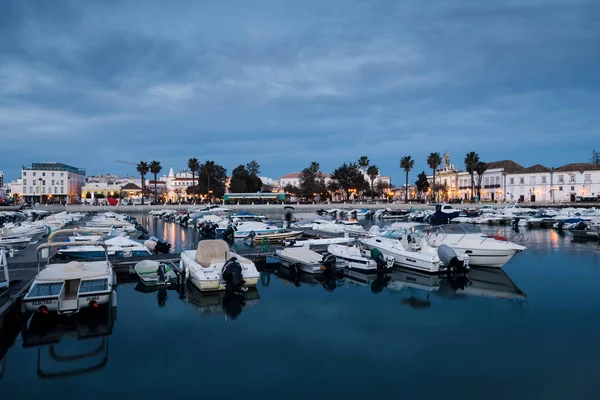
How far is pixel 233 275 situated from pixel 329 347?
7.15 metres

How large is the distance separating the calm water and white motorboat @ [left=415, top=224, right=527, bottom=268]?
12.3ft

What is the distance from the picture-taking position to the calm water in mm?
11664

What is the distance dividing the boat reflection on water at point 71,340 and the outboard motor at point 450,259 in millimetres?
17014

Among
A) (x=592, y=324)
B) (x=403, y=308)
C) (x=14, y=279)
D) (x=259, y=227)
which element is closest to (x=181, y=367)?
(x=403, y=308)

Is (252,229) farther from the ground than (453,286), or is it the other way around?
(252,229)

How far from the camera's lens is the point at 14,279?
19594 mm

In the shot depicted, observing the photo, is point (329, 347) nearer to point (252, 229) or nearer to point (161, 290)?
point (161, 290)

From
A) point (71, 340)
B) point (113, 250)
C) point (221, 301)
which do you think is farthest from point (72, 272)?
point (113, 250)

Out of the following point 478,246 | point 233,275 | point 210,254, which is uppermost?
point 210,254

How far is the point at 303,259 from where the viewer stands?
26078 millimetres

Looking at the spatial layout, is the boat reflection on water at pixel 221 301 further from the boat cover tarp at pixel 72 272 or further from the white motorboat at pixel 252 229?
the white motorboat at pixel 252 229

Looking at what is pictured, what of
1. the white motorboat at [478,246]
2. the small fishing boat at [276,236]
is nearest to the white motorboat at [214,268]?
the white motorboat at [478,246]

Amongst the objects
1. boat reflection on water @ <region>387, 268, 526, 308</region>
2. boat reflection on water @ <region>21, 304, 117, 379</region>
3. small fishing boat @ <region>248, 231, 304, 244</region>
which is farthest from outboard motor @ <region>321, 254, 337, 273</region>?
small fishing boat @ <region>248, 231, 304, 244</region>

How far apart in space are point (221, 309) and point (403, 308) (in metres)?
7.89
